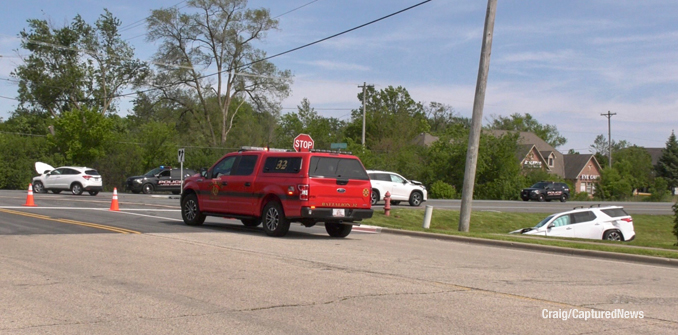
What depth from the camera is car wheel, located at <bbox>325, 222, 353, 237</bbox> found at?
52.2ft

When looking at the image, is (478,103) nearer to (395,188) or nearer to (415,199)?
(395,188)

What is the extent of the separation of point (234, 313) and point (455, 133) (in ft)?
186

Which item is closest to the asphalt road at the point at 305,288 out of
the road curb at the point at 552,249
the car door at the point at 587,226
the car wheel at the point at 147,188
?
the road curb at the point at 552,249

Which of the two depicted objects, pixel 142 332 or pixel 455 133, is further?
pixel 455 133

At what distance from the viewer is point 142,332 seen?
611cm

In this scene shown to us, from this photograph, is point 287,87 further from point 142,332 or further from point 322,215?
point 142,332

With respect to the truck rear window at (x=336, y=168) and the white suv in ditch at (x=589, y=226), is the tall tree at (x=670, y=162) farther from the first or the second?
the truck rear window at (x=336, y=168)

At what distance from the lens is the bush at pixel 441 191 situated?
5344 centimetres

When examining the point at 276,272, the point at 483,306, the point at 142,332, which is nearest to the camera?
the point at 142,332

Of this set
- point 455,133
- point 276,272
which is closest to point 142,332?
point 276,272

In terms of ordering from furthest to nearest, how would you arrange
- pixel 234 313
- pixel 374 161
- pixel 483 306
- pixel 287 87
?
pixel 287 87 < pixel 374 161 < pixel 483 306 < pixel 234 313

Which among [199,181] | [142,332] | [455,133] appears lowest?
[142,332]

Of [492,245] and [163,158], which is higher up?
[163,158]

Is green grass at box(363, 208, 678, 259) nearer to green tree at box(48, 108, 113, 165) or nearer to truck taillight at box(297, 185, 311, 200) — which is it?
truck taillight at box(297, 185, 311, 200)
